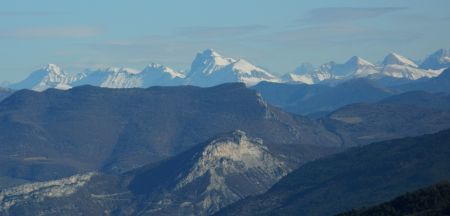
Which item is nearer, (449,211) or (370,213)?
(449,211)

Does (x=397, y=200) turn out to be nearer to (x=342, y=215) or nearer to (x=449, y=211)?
(x=342, y=215)

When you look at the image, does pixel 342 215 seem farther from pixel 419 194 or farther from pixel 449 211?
pixel 449 211

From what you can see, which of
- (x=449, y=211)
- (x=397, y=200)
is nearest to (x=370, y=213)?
(x=397, y=200)

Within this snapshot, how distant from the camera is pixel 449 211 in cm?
16725

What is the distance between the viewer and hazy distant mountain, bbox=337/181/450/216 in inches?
7210

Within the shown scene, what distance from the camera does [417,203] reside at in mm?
186750

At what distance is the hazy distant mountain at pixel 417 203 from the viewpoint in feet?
601

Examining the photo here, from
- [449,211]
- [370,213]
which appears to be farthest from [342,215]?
[449,211]

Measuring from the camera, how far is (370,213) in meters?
190

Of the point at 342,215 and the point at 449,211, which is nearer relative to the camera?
the point at 449,211

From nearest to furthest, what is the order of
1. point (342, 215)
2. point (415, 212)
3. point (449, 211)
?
point (449, 211), point (415, 212), point (342, 215)

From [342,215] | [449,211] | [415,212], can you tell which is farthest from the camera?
[342,215]

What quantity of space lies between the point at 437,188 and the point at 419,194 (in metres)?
2.62

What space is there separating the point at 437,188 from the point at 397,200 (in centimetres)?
558
